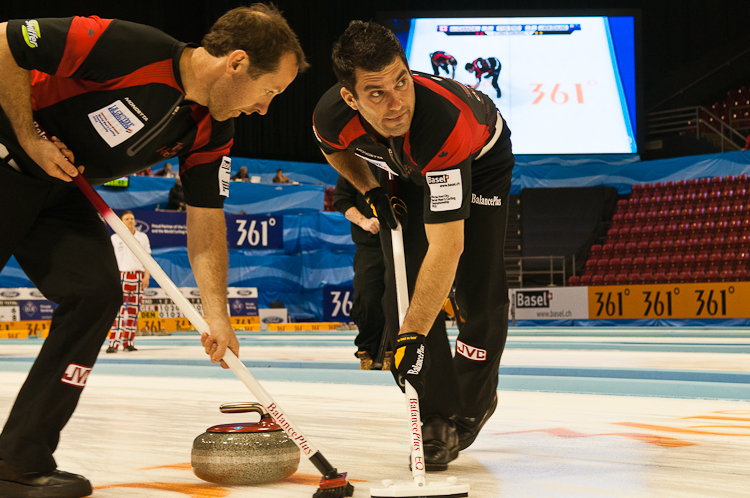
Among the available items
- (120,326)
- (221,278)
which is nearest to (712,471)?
(221,278)

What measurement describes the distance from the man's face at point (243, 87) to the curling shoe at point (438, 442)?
3.61ft

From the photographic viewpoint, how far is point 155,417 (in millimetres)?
3154

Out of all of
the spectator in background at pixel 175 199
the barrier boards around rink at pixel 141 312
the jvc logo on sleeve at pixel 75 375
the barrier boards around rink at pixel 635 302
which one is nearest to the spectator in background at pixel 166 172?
the spectator in background at pixel 175 199

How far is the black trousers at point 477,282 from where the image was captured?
247 cm

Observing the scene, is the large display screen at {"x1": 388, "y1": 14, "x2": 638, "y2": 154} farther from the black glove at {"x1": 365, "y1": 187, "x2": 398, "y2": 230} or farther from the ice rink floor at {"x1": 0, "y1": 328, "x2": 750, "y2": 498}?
the black glove at {"x1": 365, "y1": 187, "x2": 398, "y2": 230}

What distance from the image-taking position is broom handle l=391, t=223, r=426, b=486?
1870 millimetres

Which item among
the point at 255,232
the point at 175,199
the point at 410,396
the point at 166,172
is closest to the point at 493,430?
the point at 410,396

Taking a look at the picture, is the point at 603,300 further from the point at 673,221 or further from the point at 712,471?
Result: the point at 712,471

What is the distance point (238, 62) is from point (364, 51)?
1.15ft

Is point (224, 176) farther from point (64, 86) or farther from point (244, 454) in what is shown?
point (244, 454)

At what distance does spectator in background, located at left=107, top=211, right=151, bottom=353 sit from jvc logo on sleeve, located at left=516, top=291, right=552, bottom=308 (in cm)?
917

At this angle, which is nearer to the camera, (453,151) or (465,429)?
(453,151)

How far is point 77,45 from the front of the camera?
1.91m

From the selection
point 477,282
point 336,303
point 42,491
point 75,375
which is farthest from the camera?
point 336,303
